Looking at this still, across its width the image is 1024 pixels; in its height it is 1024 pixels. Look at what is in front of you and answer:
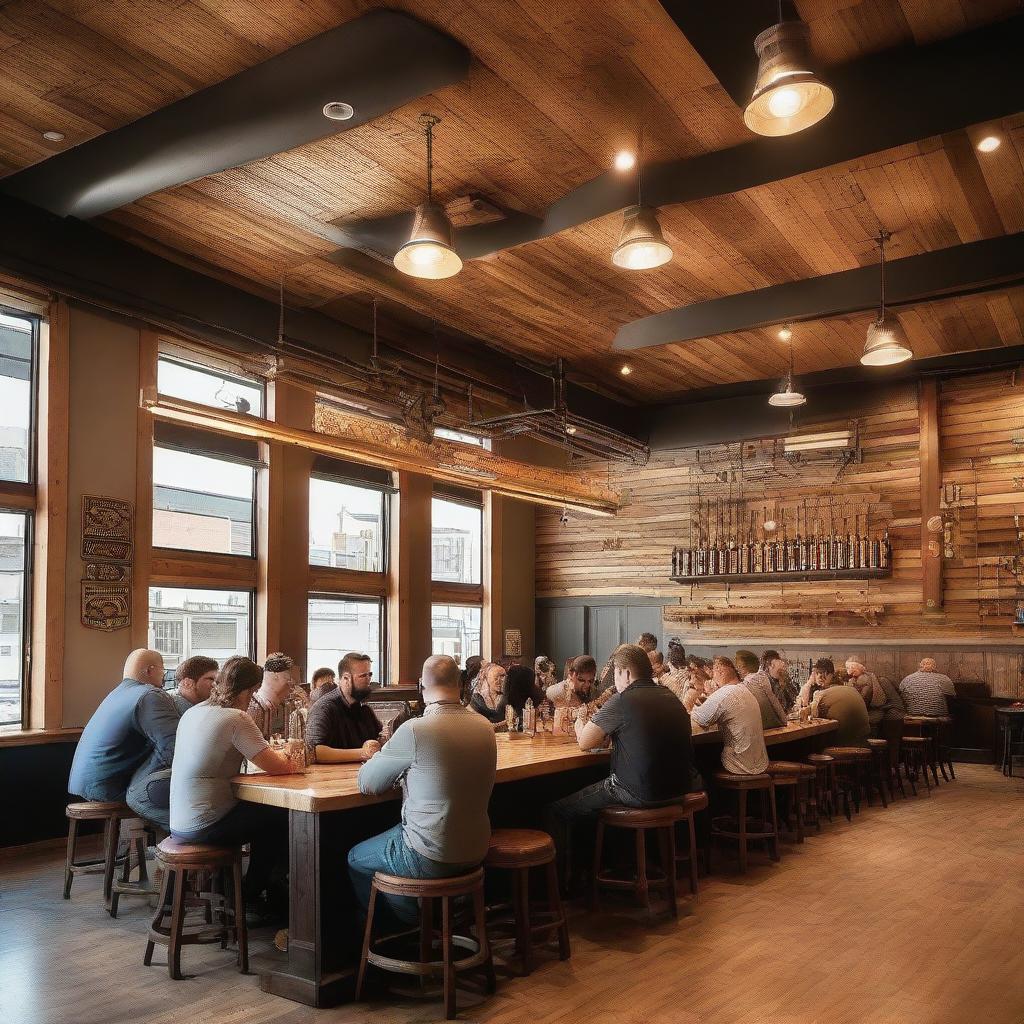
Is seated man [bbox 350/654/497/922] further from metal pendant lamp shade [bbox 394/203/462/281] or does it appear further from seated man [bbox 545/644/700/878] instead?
metal pendant lamp shade [bbox 394/203/462/281]

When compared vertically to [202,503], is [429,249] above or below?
above

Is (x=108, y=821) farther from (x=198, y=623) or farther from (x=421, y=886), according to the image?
(x=198, y=623)

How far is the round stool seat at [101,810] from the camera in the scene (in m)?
5.38

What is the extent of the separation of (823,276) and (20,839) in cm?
738

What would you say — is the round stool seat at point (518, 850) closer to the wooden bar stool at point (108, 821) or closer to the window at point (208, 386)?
the wooden bar stool at point (108, 821)

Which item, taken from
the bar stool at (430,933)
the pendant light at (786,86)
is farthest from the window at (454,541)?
the pendant light at (786,86)

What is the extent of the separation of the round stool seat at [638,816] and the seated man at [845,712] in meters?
3.75

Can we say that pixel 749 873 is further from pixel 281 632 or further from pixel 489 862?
pixel 281 632

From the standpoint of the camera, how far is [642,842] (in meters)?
5.04

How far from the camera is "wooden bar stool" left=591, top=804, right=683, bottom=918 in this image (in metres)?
5.02

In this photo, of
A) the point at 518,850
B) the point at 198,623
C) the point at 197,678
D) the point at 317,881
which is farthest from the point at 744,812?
the point at 198,623

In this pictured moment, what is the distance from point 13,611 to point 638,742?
4.84 m

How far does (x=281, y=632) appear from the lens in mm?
9203

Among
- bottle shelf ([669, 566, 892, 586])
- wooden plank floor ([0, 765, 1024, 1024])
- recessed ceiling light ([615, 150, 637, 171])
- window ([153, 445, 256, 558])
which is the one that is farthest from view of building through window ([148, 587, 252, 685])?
bottle shelf ([669, 566, 892, 586])
